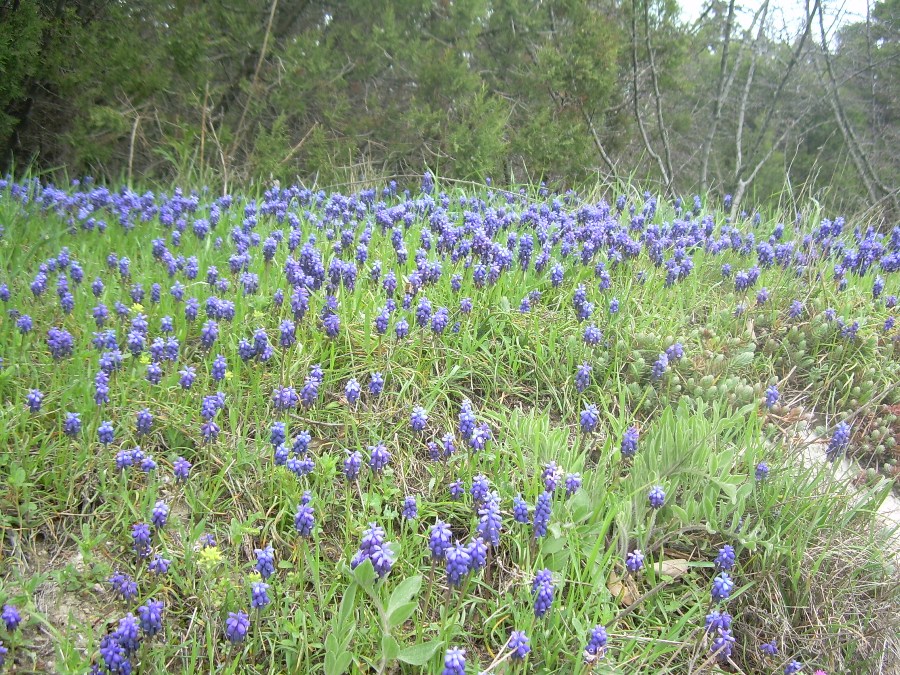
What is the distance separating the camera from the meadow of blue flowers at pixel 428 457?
2.21 m

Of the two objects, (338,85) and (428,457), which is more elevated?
(338,85)

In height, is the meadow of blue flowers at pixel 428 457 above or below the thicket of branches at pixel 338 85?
below

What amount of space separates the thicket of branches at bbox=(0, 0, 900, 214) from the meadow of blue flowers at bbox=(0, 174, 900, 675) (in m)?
2.18

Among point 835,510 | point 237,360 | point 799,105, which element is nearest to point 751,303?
point 835,510

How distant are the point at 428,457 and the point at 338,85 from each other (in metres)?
4.95

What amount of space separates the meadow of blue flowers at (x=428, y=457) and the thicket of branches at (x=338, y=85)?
218cm

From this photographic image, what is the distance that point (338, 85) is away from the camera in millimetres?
6906

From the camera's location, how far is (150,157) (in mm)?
6926

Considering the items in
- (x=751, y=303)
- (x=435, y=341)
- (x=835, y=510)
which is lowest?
(x=835, y=510)

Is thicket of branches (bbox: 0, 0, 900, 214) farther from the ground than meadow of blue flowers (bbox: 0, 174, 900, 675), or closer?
farther from the ground

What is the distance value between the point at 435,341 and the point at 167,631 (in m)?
1.60

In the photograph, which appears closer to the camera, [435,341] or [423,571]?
[423,571]

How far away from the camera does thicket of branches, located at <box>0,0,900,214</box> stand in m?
5.80

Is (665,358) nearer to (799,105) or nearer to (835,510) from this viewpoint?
(835,510)
